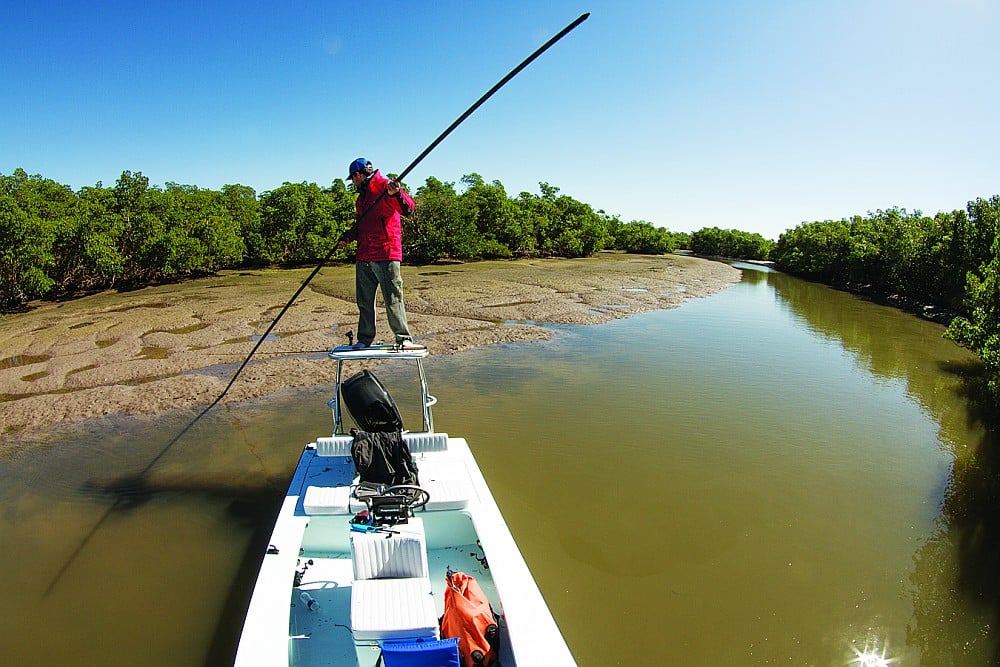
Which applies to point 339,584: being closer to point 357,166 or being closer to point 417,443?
point 417,443

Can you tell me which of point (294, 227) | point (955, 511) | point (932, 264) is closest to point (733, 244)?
point (932, 264)

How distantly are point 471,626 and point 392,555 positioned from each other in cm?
74

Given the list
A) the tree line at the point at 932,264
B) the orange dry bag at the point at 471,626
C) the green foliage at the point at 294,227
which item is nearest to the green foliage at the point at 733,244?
the tree line at the point at 932,264

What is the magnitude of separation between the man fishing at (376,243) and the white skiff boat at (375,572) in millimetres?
480

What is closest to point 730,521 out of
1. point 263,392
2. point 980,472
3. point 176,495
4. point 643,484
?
point 643,484

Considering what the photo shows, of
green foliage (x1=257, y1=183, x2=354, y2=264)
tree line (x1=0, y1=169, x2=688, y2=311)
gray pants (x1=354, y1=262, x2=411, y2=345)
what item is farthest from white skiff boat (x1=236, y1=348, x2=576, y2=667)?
green foliage (x1=257, y1=183, x2=354, y2=264)

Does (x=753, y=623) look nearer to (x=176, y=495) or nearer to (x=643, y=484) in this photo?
(x=643, y=484)

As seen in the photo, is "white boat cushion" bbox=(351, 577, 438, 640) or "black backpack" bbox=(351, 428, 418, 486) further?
"black backpack" bbox=(351, 428, 418, 486)

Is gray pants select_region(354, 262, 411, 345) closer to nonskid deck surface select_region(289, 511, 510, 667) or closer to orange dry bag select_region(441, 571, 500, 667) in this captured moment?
nonskid deck surface select_region(289, 511, 510, 667)

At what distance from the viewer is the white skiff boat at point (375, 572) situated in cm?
311

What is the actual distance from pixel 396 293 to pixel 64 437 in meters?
5.85

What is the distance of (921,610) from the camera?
467 cm

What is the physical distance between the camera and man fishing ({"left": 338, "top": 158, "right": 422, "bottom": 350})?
17.3ft

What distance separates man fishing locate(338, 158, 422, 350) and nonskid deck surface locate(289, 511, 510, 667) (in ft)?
5.60
